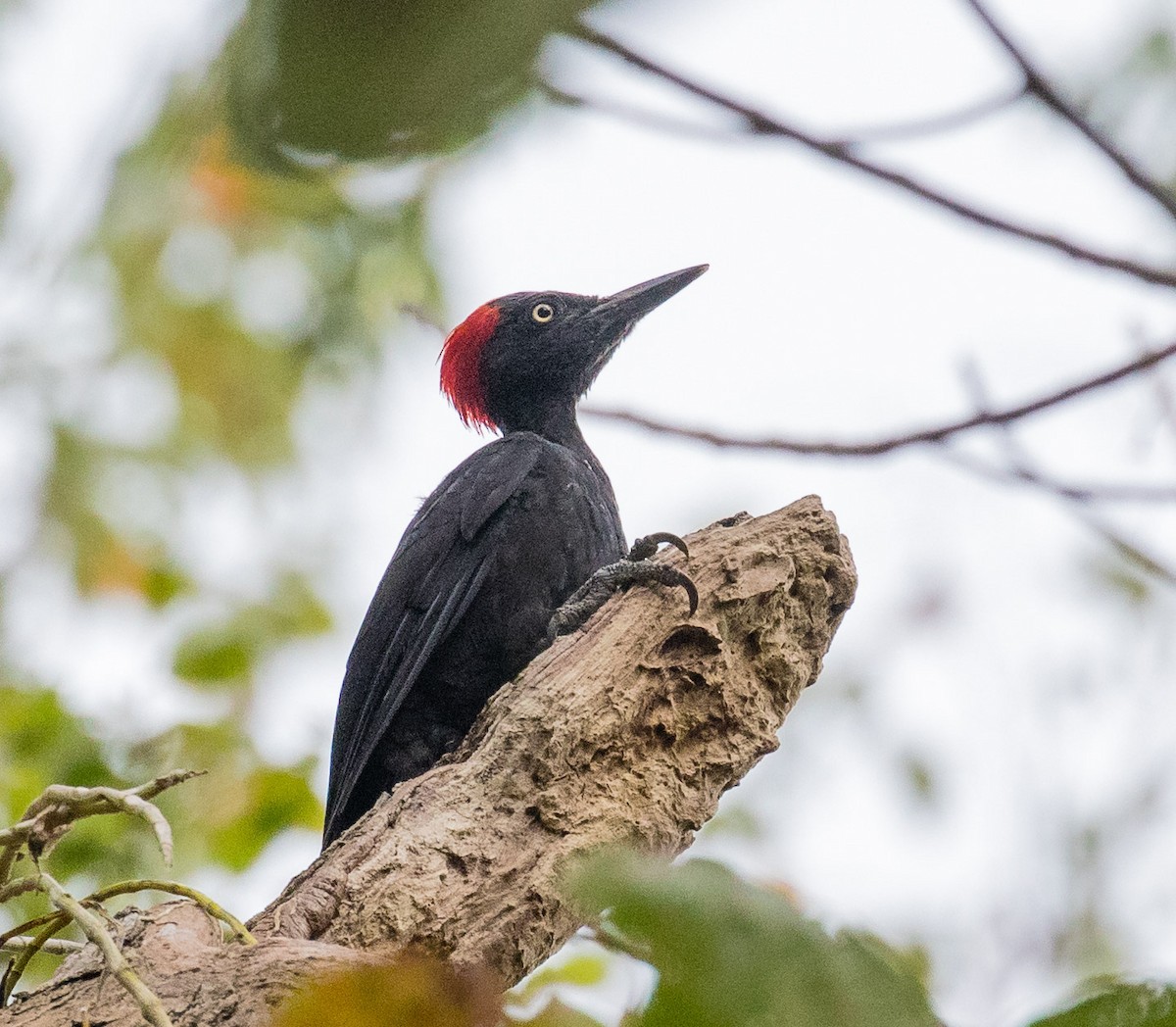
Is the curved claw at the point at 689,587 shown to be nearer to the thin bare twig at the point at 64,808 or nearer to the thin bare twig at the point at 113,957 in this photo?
the thin bare twig at the point at 64,808

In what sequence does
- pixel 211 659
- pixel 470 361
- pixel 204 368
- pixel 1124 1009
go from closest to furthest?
1. pixel 1124 1009
2. pixel 211 659
3. pixel 470 361
4. pixel 204 368

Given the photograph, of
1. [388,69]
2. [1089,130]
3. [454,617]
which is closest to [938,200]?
[1089,130]

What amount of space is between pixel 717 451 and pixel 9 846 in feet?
4.81

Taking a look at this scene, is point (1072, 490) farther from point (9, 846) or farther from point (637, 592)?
point (9, 846)

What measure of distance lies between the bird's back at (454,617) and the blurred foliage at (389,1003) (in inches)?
112

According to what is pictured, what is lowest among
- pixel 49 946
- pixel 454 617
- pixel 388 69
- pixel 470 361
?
pixel 454 617

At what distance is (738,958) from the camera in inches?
36.4

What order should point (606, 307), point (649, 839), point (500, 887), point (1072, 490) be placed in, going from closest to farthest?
1. point (1072, 490)
2. point (500, 887)
3. point (649, 839)
4. point (606, 307)

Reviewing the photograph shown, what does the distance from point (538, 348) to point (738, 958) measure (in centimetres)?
471

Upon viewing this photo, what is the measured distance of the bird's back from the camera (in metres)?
4.09

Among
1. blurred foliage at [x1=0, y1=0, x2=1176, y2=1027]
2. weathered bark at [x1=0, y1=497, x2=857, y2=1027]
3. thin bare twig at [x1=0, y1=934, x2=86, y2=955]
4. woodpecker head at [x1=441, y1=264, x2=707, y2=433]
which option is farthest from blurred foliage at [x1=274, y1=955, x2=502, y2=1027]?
woodpecker head at [x1=441, y1=264, x2=707, y2=433]

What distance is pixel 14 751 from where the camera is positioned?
12.1 ft

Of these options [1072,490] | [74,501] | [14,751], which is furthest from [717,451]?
[74,501]

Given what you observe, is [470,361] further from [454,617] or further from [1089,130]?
[1089,130]
